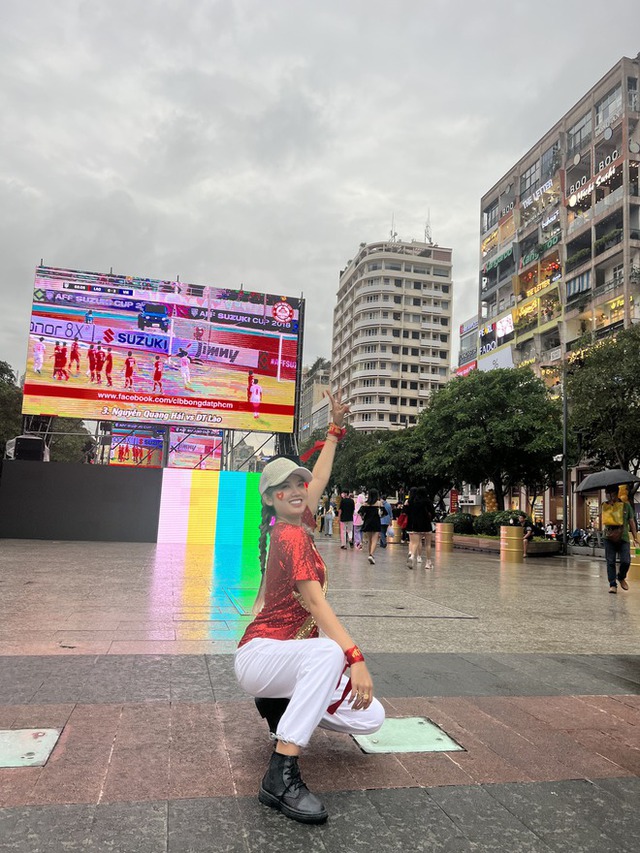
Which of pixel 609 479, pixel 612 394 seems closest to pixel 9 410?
pixel 612 394

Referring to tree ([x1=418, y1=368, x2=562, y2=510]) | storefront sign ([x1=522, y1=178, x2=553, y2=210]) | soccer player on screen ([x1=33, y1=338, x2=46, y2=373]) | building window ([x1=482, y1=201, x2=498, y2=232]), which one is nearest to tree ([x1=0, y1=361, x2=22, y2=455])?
soccer player on screen ([x1=33, y1=338, x2=46, y2=373])

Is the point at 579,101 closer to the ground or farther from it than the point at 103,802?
farther from it

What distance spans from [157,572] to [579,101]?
5004 centimetres

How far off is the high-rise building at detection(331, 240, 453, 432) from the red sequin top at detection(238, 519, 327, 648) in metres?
83.0

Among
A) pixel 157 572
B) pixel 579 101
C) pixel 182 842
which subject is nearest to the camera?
pixel 182 842

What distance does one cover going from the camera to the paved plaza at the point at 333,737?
7.76 feet

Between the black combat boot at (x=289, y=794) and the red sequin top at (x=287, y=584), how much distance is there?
0.48 m

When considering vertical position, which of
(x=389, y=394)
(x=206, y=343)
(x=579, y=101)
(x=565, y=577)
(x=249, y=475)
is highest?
(x=579, y=101)

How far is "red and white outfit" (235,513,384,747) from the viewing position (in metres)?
2.53

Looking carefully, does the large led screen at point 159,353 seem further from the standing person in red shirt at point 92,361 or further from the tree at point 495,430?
the tree at point 495,430

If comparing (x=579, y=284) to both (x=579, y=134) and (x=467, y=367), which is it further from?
(x=467, y=367)

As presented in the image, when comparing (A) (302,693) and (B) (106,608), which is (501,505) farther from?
→ (A) (302,693)

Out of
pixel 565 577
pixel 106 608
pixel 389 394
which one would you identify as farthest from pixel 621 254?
pixel 389 394

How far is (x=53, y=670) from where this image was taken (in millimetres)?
4430
